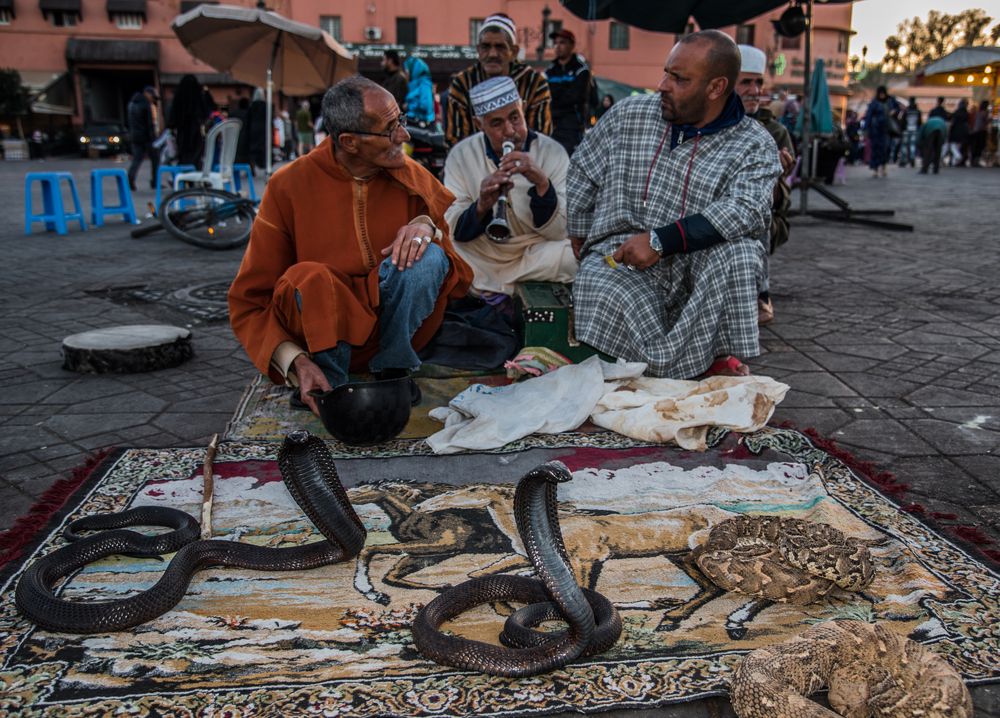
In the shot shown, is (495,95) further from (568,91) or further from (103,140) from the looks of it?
(103,140)

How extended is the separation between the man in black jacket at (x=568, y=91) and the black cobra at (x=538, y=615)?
559 centimetres

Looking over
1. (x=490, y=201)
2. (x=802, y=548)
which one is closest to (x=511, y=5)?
(x=490, y=201)

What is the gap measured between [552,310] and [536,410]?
64 centimetres

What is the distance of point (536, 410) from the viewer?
3.23m

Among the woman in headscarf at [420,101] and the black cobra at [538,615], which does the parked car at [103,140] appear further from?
the black cobra at [538,615]

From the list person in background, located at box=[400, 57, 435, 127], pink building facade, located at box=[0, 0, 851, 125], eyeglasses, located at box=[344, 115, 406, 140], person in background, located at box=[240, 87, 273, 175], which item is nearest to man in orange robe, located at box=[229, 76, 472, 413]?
eyeglasses, located at box=[344, 115, 406, 140]

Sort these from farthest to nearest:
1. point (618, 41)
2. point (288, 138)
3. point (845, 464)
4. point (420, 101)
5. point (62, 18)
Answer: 1. point (618, 41)
2. point (62, 18)
3. point (288, 138)
4. point (420, 101)
5. point (845, 464)

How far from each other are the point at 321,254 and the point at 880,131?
55.9 ft

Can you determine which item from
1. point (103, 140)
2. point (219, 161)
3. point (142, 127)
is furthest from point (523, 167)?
point (103, 140)

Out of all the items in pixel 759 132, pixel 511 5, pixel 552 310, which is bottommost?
pixel 552 310

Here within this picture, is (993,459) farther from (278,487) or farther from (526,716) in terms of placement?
(278,487)

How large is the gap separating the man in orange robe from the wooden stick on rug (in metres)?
0.36

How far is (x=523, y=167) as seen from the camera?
369 cm

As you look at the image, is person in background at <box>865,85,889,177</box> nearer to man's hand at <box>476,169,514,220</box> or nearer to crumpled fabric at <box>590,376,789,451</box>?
man's hand at <box>476,169,514,220</box>
